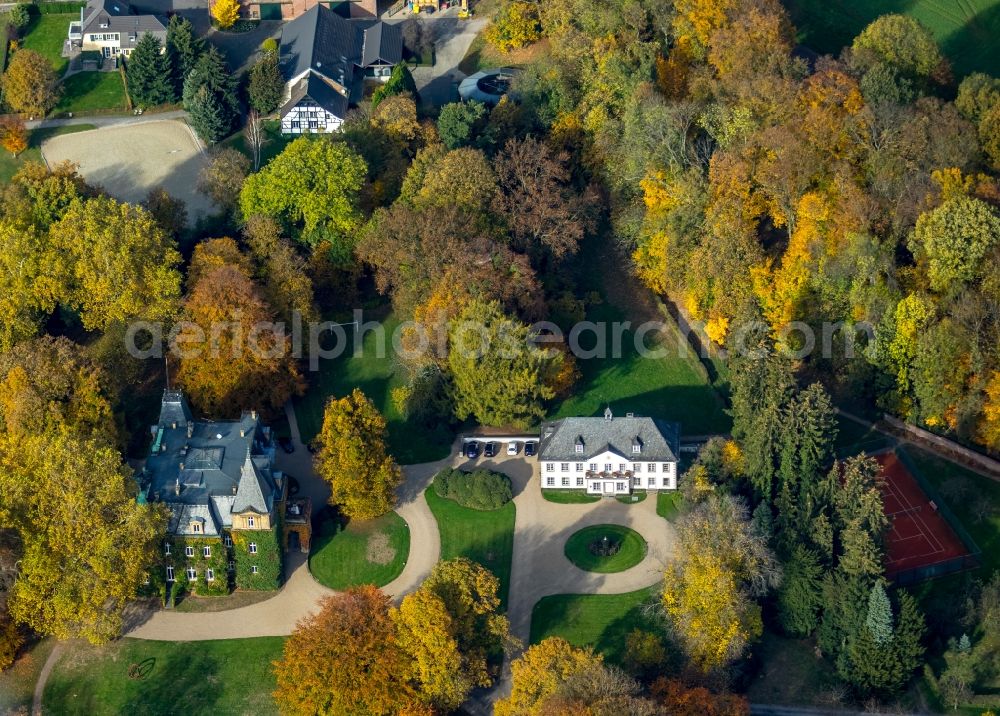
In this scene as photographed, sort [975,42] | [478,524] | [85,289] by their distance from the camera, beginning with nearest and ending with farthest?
[478,524], [85,289], [975,42]

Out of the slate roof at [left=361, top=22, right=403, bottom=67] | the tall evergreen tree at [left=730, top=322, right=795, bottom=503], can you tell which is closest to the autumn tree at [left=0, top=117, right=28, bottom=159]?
the slate roof at [left=361, top=22, right=403, bottom=67]

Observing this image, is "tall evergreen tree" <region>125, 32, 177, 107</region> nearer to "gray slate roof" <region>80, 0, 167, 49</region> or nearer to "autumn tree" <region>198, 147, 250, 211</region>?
"gray slate roof" <region>80, 0, 167, 49</region>

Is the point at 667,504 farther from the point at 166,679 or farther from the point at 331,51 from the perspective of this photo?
the point at 331,51

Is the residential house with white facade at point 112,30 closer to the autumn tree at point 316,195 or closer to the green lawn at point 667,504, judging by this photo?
the autumn tree at point 316,195

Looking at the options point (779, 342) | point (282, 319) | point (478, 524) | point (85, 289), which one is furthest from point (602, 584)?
point (85, 289)

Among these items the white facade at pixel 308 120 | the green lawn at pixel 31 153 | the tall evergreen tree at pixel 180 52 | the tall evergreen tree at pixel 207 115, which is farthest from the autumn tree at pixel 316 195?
the green lawn at pixel 31 153

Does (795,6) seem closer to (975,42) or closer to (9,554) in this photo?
→ (975,42)

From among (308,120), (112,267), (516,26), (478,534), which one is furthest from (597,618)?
(516,26)
